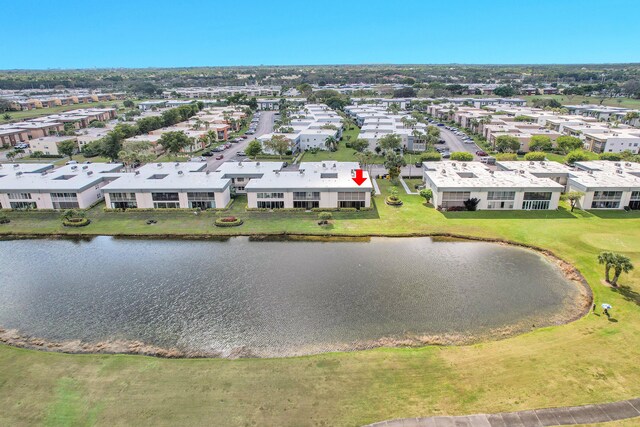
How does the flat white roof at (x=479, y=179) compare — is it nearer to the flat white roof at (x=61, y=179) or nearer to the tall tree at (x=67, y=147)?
the flat white roof at (x=61, y=179)

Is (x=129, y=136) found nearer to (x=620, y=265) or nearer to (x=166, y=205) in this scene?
(x=166, y=205)

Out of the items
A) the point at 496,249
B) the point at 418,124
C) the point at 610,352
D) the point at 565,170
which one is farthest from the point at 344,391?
the point at 418,124

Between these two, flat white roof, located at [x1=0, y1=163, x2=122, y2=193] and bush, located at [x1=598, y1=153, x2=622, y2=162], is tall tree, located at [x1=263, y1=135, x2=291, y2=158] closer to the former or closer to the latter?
flat white roof, located at [x1=0, y1=163, x2=122, y2=193]

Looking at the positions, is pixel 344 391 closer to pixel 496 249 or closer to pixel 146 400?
pixel 146 400

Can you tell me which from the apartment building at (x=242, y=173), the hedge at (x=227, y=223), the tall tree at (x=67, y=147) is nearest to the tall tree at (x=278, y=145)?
the apartment building at (x=242, y=173)

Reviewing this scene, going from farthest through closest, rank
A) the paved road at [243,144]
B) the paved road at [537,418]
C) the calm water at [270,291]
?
the paved road at [243,144]
the calm water at [270,291]
the paved road at [537,418]
